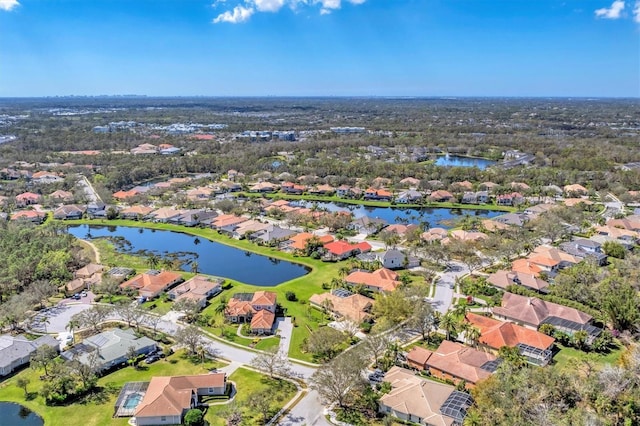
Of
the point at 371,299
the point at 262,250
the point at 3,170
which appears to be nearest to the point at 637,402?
the point at 371,299

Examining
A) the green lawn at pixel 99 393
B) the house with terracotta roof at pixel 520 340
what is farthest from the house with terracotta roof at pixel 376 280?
the green lawn at pixel 99 393

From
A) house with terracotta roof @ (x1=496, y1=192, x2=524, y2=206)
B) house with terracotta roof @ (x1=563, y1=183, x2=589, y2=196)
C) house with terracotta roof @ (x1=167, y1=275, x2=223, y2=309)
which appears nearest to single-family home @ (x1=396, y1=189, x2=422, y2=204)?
house with terracotta roof @ (x1=496, y1=192, x2=524, y2=206)

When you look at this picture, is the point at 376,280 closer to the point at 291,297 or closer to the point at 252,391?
the point at 291,297

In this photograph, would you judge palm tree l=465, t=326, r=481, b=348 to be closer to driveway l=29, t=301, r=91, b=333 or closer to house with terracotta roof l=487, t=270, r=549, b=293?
house with terracotta roof l=487, t=270, r=549, b=293

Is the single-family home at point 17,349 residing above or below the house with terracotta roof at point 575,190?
below

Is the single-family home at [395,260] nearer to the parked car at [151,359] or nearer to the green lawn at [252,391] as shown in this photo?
the green lawn at [252,391]
